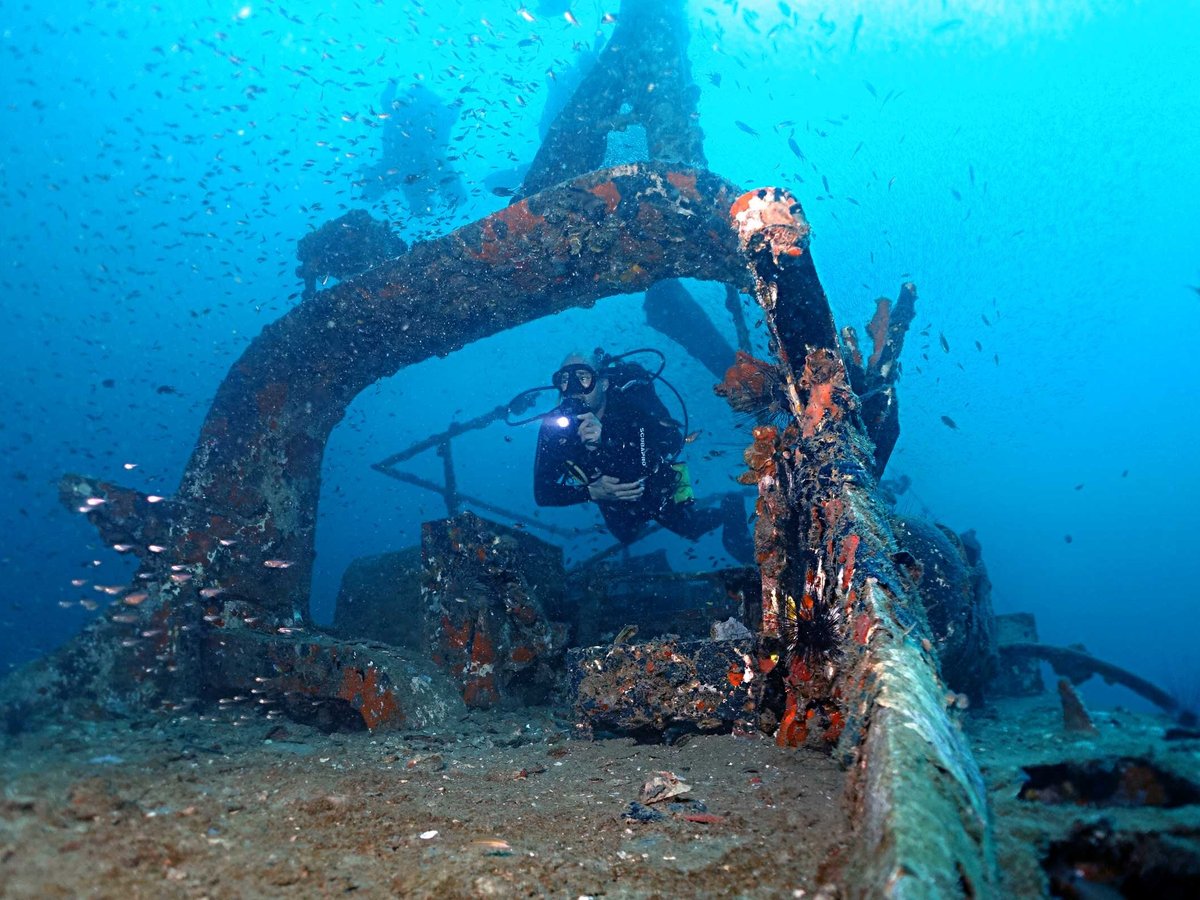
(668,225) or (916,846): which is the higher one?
(668,225)

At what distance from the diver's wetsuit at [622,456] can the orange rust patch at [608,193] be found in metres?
2.22

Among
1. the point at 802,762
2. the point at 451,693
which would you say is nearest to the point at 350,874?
the point at 802,762

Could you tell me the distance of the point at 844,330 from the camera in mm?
4875

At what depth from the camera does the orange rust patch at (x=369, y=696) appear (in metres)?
4.08

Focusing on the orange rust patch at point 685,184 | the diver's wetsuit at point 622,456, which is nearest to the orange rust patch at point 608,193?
the orange rust patch at point 685,184

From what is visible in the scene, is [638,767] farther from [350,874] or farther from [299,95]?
[299,95]

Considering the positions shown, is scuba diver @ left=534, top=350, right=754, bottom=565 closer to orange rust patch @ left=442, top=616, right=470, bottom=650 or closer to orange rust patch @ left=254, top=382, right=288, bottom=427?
orange rust patch @ left=442, top=616, right=470, bottom=650

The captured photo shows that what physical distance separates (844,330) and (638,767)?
3921 mm

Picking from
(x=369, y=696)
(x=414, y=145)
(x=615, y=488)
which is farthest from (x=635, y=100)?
(x=369, y=696)

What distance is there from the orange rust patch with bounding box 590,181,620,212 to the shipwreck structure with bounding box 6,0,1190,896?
2 centimetres

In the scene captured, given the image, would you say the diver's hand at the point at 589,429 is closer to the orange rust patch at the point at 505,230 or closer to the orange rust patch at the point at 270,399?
the orange rust patch at the point at 505,230

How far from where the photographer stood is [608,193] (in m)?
5.35

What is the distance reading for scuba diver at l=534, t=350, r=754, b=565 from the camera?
6.68m

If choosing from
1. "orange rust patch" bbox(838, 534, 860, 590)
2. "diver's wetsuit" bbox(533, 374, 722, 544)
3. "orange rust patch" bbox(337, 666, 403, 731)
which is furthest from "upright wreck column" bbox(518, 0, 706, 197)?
"orange rust patch" bbox(838, 534, 860, 590)
